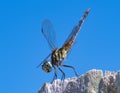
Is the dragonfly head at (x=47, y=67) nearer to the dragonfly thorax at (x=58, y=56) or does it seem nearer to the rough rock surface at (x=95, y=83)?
the dragonfly thorax at (x=58, y=56)

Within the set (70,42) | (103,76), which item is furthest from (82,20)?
(103,76)

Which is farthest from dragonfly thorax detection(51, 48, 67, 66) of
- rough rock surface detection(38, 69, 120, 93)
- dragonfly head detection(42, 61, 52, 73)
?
rough rock surface detection(38, 69, 120, 93)

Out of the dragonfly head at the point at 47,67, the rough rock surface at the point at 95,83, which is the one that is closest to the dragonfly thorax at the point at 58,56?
the dragonfly head at the point at 47,67

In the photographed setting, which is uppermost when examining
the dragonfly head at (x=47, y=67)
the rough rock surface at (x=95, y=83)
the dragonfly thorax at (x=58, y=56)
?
the dragonfly thorax at (x=58, y=56)

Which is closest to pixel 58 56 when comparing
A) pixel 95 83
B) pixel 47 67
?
pixel 47 67

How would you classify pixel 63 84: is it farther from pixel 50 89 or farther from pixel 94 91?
pixel 94 91

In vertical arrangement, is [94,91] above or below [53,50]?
below

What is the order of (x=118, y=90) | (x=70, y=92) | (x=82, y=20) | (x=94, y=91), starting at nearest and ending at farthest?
(x=118, y=90) < (x=94, y=91) < (x=70, y=92) < (x=82, y=20)

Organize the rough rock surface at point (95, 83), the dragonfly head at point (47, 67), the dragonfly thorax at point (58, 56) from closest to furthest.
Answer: the rough rock surface at point (95, 83) → the dragonfly head at point (47, 67) → the dragonfly thorax at point (58, 56)
